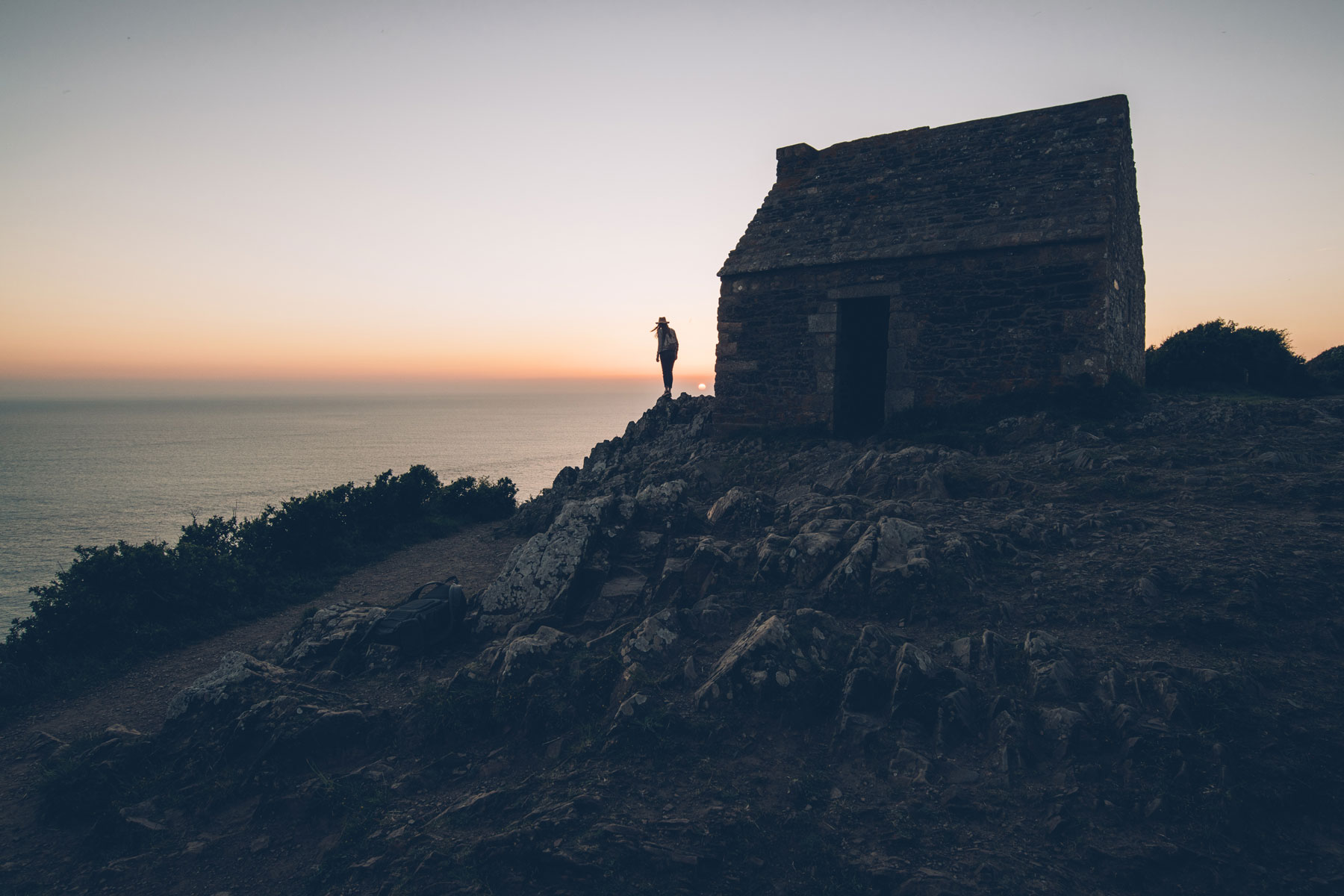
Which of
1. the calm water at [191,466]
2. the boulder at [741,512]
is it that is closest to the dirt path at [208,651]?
the boulder at [741,512]

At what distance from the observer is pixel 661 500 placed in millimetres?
12023

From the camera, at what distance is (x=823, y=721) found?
21.9 ft

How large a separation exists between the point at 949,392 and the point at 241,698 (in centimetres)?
1403

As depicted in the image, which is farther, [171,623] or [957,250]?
[957,250]

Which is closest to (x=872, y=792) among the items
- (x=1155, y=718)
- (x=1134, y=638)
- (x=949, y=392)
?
(x=1155, y=718)

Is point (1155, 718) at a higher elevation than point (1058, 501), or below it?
below

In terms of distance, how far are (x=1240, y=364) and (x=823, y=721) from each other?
67.9ft

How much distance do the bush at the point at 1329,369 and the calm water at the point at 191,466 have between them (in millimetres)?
40135

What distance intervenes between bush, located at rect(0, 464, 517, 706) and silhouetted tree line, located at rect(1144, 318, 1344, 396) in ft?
72.4

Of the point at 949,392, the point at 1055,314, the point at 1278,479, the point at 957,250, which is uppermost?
the point at 957,250

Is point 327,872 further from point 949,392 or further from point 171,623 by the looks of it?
Answer: point 949,392

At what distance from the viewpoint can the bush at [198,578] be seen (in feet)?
36.3

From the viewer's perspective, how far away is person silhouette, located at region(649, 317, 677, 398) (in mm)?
21219

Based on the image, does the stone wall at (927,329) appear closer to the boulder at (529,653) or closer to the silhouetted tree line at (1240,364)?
the silhouetted tree line at (1240,364)
